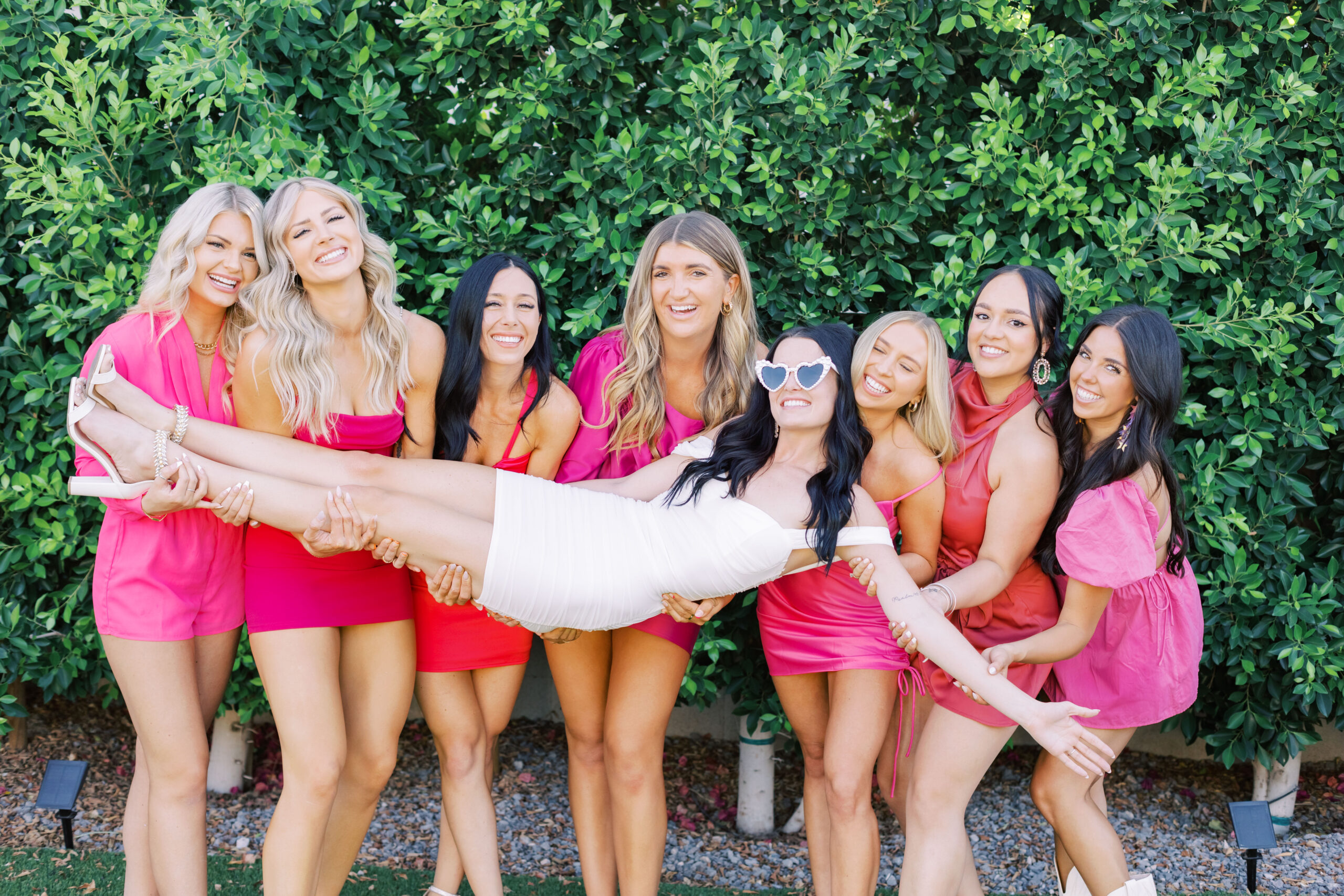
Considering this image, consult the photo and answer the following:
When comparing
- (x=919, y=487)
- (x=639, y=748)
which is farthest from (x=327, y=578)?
(x=919, y=487)

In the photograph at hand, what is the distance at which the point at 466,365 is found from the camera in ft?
11.3

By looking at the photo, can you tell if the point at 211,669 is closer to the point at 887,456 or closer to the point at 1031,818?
the point at 887,456

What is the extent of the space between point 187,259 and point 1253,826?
14.5ft

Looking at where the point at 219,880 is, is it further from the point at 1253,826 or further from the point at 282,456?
the point at 1253,826

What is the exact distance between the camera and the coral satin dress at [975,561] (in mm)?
3230

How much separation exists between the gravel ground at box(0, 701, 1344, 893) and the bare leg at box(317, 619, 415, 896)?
1.19 meters

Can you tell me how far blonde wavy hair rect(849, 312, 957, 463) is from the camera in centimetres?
324

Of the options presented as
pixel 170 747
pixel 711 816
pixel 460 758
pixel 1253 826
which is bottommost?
pixel 711 816

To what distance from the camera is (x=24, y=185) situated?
386 cm

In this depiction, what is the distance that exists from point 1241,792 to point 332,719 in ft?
14.4

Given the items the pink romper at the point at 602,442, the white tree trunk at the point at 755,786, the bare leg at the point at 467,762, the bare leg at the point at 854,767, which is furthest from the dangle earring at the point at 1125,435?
the white tree trunk at the point at 755,786

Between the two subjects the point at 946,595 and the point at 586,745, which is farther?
the point at 586,745

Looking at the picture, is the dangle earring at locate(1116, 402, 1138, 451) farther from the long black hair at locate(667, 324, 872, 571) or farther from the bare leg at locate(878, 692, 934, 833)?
the bare leg at locate(878, 692, 934, 833)

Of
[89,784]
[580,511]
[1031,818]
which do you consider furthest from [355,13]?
[1031,818]
